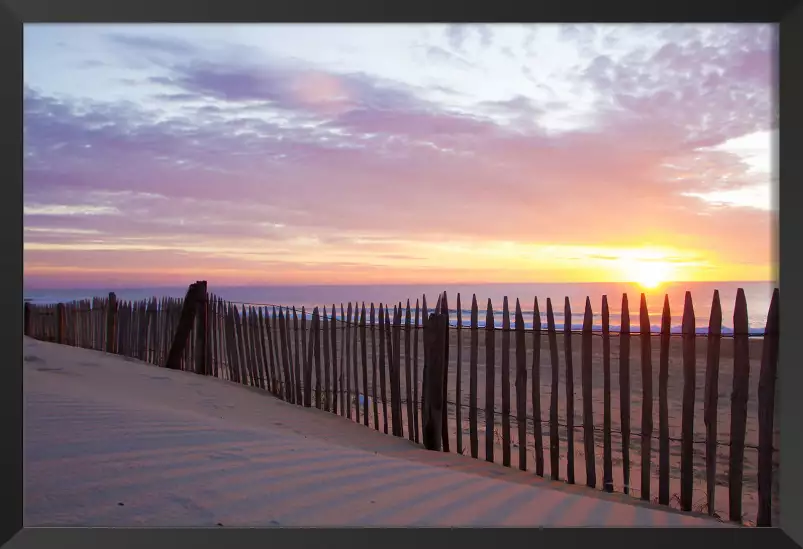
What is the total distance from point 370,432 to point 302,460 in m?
2.46

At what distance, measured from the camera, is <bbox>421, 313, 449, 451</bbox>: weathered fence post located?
18.8 feet

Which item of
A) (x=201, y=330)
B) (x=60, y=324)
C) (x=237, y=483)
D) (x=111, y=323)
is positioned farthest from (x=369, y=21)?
(x=60, y=324)

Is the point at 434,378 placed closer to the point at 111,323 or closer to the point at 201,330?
the point at 201,330

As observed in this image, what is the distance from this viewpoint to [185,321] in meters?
9.91

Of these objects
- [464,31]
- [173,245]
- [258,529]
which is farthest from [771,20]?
[173,245]

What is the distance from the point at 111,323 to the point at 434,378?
9597mm

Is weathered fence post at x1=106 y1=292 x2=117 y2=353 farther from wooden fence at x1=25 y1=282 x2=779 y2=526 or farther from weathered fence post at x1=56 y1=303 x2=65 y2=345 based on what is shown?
weathered fence post at x1=56 y1=303 x2=65 y2=345

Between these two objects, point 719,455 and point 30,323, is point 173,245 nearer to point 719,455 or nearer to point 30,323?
point 30,323

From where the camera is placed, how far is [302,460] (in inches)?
159

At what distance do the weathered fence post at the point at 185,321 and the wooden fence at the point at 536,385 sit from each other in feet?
0.07

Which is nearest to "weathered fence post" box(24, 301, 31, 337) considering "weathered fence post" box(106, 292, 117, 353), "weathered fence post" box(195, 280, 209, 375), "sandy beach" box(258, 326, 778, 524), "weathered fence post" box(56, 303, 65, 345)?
"weathered fence post" box(56, 303, 65, 345)

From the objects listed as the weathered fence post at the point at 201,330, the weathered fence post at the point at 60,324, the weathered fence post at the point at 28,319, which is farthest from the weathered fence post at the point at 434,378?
the weathered fence post at the point at 28,319

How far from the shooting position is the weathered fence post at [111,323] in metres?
12.6

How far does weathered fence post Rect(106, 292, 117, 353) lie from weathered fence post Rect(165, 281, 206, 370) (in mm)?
3499
